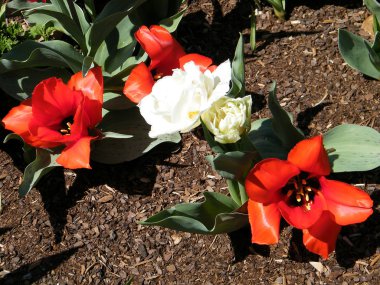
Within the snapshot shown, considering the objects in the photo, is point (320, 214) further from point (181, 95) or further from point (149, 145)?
point (149, 145)

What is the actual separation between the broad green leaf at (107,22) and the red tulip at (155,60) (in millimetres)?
100

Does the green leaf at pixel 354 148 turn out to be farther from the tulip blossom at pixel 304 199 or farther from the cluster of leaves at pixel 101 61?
the cluster of leaves at pixel 101 61

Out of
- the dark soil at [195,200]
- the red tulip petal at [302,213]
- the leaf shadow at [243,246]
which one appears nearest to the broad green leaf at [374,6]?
the dark soil at [195,200]

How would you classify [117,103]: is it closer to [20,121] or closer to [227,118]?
[20,121]

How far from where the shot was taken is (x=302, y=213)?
204 cm

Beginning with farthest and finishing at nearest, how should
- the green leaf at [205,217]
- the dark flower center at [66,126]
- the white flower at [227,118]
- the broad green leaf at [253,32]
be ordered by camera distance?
the broad green leaf at [253,32] → the dark flower center at [66,126] → the green leaf at [205,217] → the white flower at [227,118]

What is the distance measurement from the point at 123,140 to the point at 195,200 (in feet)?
1.36

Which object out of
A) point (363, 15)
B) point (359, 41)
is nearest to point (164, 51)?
point (359, 41)

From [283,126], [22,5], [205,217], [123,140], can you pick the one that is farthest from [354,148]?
Answer: [22,5]

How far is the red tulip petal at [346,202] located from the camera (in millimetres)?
1998

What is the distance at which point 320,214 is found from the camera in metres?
2.03

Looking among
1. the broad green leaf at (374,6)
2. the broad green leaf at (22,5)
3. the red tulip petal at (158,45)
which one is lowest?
the broad green leaf at (374,6)

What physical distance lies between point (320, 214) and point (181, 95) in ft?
1.91

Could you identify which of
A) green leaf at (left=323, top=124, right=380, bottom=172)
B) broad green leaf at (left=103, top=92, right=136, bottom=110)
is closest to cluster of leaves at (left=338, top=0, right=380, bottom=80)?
green leaf at (left=323, top=124, right=380, bottom=172)
